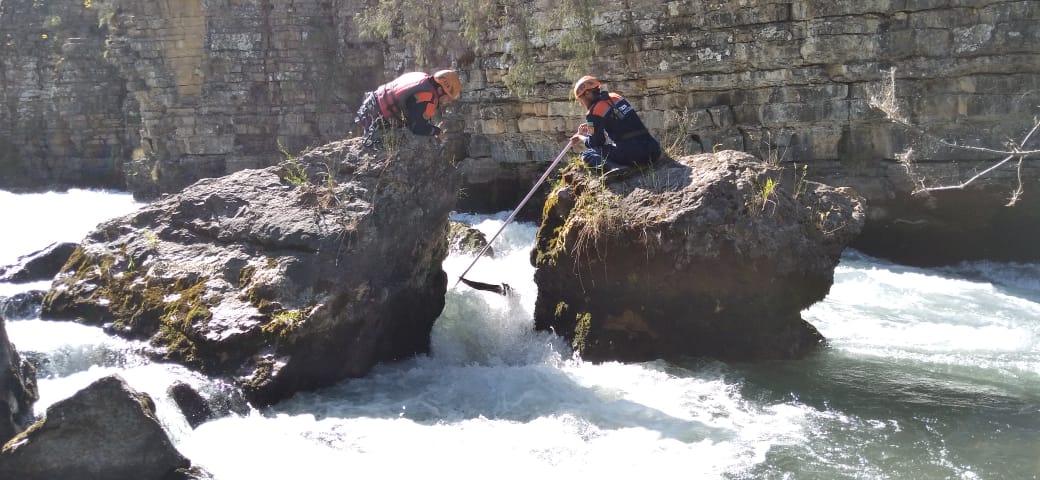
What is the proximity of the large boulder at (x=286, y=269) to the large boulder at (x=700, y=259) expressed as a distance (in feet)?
4.06

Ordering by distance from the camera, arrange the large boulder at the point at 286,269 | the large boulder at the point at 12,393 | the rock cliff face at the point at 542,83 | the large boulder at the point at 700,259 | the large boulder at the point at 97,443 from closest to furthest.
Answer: the large boulder at the point at 97,443 → the large boulder at the point at 12,393 → the large boulder at the point at 286,269 → the large boulder at the point at 700,259 → the rock cliff face at the point at 542,83

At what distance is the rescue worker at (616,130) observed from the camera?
6.66 meters

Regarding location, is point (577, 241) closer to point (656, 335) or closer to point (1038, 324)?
point (656, 335)

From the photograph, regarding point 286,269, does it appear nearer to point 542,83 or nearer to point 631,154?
point 631,154

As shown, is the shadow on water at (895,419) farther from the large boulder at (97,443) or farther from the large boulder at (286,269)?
the large boulder at (97,443)

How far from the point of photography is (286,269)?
5789 millimetres

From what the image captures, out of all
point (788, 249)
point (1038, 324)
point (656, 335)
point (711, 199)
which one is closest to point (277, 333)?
point (656, 335)

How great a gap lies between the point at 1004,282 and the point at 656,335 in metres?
5.13

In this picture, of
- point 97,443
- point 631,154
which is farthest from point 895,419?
point 97,443

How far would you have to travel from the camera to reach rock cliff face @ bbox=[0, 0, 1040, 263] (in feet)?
31.3

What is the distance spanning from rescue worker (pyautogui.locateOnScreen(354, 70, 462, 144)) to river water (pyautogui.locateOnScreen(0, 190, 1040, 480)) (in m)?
1.66

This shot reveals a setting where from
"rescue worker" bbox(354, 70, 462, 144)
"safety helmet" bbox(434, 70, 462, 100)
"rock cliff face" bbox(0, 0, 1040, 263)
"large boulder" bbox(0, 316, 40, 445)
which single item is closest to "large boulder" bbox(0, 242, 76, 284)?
"large boulder" bbox(0, 316, 40, 445)

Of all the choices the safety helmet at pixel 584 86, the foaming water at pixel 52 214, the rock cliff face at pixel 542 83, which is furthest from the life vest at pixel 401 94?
the foaming water at pixel 52 214

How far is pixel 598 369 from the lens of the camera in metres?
6.14
